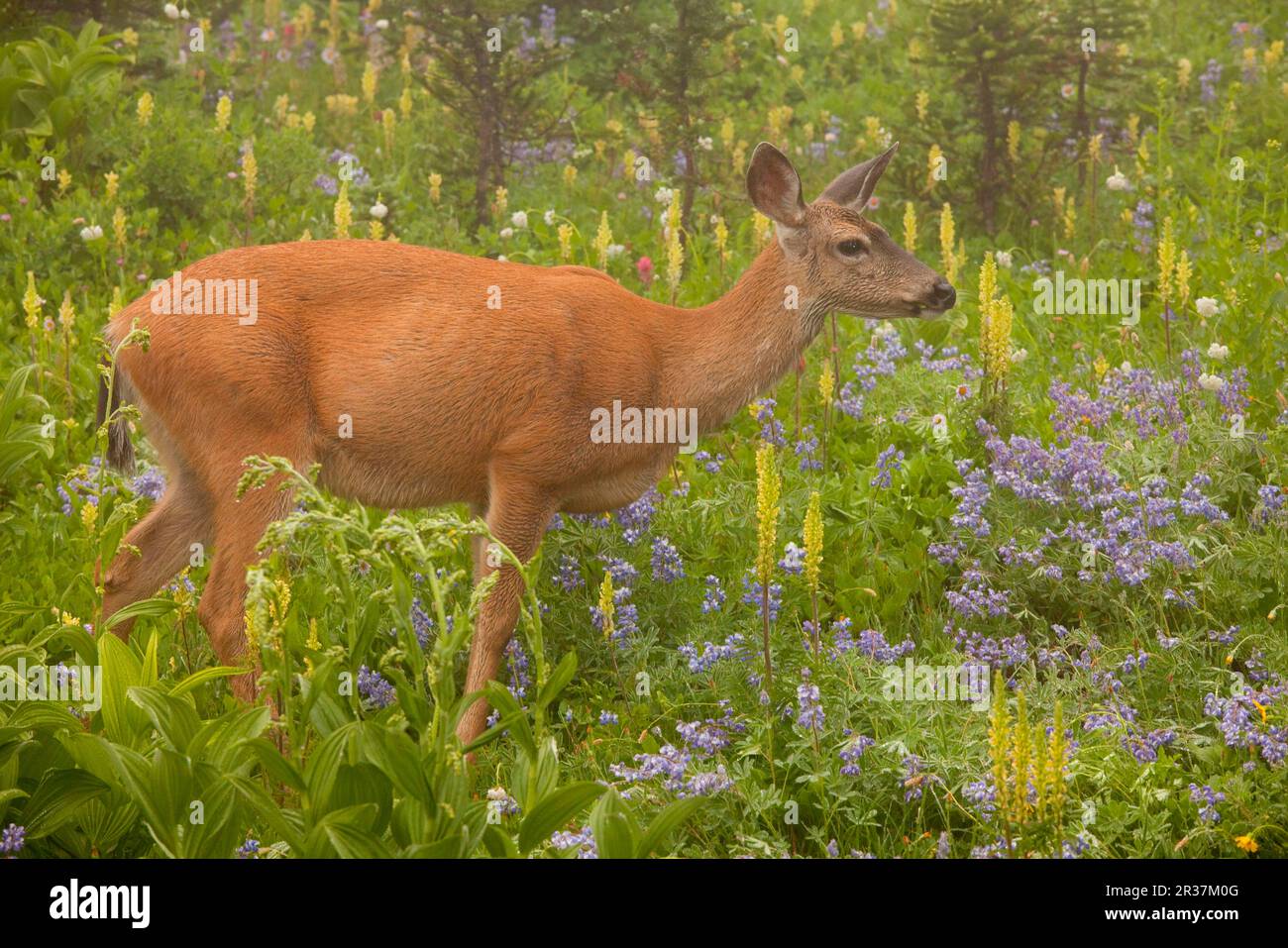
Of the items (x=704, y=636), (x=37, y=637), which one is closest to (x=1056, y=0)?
(x=704, y=636)

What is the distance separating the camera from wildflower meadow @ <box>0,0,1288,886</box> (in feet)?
15.7

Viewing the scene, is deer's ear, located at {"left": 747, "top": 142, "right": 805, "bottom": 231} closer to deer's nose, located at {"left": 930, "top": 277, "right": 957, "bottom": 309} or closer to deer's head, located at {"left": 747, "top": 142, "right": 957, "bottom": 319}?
deer's head, located at {"left": 747, "top": 142, "right": 957, "bottom": 319}

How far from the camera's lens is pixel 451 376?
6.68 m

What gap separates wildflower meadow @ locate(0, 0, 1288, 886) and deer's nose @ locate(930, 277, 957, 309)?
274 millimetres

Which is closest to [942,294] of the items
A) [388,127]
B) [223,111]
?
[223,111]

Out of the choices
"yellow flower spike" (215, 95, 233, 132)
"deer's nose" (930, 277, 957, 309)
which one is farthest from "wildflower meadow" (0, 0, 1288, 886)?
"deer's nose" (930, 277, 957, 309)

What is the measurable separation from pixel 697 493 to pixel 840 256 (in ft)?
4.85

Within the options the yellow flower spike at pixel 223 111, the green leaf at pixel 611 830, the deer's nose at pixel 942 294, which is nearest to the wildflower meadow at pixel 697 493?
the green leaf at pixel 611 830

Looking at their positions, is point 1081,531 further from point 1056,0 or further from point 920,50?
point 920,50

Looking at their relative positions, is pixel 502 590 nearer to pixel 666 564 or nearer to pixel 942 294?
pixel 666 564

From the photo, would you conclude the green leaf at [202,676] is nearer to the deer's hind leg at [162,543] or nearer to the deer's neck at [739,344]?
the deer's hind leg at [162,543]

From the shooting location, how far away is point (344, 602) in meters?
4.12

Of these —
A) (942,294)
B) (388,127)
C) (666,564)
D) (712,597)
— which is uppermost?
(388,127)

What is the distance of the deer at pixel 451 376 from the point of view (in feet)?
21.3
